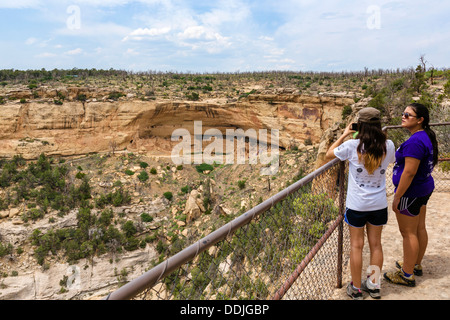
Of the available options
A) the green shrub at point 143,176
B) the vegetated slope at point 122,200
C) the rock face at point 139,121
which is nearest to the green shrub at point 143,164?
the vegetated slope at point 122,200

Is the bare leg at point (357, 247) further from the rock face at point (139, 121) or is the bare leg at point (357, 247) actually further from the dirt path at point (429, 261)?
the rock face at point (139, 121)

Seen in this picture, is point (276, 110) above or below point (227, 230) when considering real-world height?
above

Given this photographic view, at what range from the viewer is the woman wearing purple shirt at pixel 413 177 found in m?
2.46

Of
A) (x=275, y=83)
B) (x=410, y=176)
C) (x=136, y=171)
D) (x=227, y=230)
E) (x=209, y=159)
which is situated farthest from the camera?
(x=275, y=83)

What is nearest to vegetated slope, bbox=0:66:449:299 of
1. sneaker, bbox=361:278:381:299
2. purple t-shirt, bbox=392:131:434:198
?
purple t-shirt, bbox=392:131:434:198

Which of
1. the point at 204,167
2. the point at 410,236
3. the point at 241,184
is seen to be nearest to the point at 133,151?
the point at 204,167

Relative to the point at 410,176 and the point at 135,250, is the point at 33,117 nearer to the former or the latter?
the point at 135,250

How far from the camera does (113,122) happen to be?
23.5 metres

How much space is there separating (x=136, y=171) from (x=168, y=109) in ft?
20.3

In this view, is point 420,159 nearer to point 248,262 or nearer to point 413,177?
point 413,177

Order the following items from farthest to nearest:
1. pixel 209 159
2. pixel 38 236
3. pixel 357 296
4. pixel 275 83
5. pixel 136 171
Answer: pixel 275 83, pixel 209 159, pixel 136 171, pixel 38 236, pixel 357 296

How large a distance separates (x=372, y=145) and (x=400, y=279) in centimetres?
164

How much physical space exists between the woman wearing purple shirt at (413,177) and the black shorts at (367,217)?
10.7 inches

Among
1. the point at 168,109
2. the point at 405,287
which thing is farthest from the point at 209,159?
the point at 405,287
